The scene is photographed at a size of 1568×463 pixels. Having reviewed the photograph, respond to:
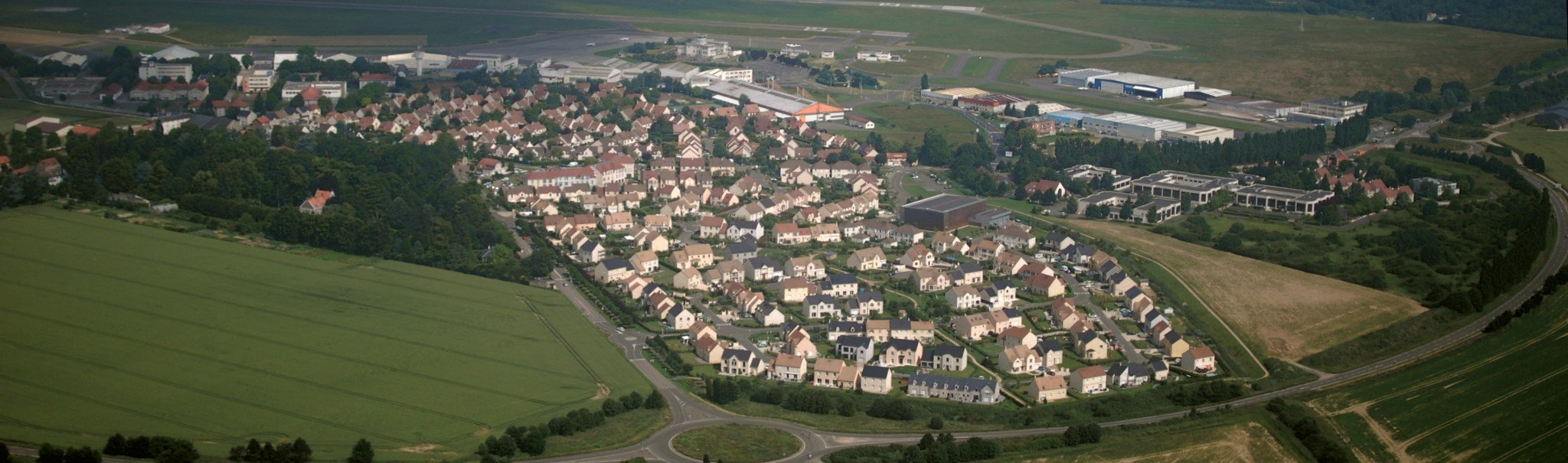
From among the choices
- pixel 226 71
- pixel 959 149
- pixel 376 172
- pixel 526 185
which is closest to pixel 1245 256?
pixel 959 149

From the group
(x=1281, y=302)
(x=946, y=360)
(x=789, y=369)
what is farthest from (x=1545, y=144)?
(x=789, y=369)

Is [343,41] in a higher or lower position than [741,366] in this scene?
lower

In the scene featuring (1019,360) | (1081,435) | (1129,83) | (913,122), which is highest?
(1081,435)

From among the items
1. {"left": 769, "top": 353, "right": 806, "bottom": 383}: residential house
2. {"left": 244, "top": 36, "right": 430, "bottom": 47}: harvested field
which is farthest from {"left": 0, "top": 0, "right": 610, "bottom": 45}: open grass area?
{"left": 769, "top": 353, "right": 806, "bottom": 383}: residential house

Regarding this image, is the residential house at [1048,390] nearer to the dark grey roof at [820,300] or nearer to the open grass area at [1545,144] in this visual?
the dark grey roof at [820,300]

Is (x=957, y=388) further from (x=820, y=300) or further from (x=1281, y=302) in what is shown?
(x=1281, y=302)

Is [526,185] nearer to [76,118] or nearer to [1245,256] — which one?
[76,118]

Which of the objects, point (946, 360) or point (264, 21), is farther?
point (264, 21)
